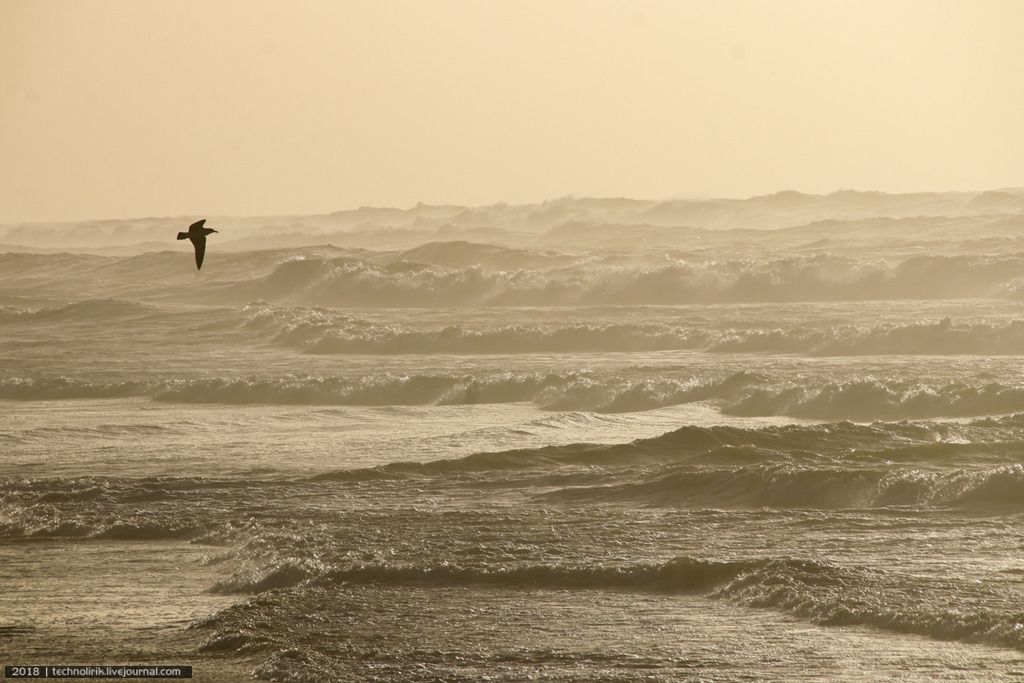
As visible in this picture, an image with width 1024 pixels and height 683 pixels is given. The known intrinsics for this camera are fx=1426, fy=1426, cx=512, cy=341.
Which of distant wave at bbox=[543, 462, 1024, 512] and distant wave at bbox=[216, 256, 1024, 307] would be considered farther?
distant wave at bbox=[216, 256, 1024, 307]

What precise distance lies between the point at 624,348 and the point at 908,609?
53.3 feet

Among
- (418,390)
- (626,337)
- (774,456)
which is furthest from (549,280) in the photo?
(774,456)

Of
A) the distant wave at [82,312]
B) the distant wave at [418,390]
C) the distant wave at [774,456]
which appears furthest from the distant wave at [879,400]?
the distant wave at [82,312]

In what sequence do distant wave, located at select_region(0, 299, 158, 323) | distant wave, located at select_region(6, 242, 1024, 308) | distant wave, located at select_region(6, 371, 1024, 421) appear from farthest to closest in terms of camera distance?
distant wave, located at select_region(6, 242, 1024, 308) → distant wave, located at select_region(0, 299, 158, 323) → distant wave, located at select_region(6, 371, 1024, 421)

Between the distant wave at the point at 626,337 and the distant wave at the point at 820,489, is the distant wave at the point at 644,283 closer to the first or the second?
the distant wave at the point at 626,337

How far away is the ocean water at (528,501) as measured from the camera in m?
8.91

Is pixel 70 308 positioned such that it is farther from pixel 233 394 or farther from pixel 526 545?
pixel 526 545

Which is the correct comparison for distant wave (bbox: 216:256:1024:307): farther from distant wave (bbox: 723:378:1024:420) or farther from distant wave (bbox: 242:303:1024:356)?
distant wave (bbox: 723:378:1024:420)

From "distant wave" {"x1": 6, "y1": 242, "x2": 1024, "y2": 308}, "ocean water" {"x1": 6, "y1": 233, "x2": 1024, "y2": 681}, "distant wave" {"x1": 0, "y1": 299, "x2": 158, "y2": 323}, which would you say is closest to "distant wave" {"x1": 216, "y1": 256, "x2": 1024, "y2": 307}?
"distant wave" {"x1": 6, "y1": 242, "x2": 1024, "y2": 308}

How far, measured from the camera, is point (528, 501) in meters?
12.6

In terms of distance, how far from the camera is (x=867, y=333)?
24078 mm

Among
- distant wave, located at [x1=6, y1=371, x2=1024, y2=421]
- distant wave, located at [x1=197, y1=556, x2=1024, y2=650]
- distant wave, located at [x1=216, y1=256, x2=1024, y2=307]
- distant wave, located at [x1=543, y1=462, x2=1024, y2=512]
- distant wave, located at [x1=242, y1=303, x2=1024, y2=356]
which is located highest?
distant wave, located at [x1=216, y1=256, x2=1024, y2=307]

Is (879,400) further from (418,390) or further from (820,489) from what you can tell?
(418,390)

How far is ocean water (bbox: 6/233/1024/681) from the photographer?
8914 mm
